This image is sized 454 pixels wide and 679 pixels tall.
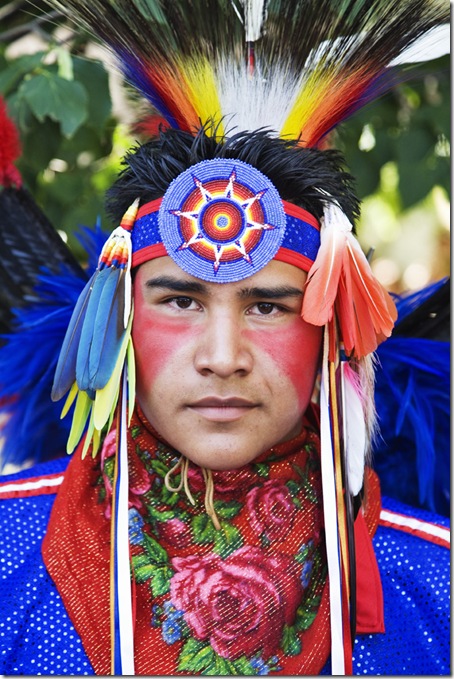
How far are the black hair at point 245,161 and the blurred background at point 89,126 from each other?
14.2 inches

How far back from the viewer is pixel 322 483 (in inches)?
77.5

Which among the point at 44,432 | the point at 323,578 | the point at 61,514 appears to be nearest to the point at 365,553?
the point at 323,578

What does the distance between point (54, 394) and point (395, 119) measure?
6.15 feet

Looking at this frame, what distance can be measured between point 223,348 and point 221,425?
17 centimetres

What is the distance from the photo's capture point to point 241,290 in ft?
6.01

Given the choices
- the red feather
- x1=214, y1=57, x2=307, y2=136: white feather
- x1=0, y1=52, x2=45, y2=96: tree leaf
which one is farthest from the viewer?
x1=0, y1=52, x2=45, y2=96: tree leaf

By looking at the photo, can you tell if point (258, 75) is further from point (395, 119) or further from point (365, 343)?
point (395, 119)

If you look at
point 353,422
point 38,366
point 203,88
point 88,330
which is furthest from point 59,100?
point 353,422

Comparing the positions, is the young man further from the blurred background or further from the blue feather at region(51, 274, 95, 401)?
the blurred background

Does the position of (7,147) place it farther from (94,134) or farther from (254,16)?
(254,16)

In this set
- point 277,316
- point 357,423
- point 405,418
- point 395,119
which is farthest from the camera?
point 395,119

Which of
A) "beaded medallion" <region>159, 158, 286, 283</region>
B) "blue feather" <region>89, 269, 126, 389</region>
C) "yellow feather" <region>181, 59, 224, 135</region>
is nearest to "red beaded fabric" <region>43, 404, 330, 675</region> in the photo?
"blue feather" <region>89, 269, 126, 389</region>

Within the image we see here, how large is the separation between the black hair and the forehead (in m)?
0.15

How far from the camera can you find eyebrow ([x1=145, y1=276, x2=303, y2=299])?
1835 millimetres
